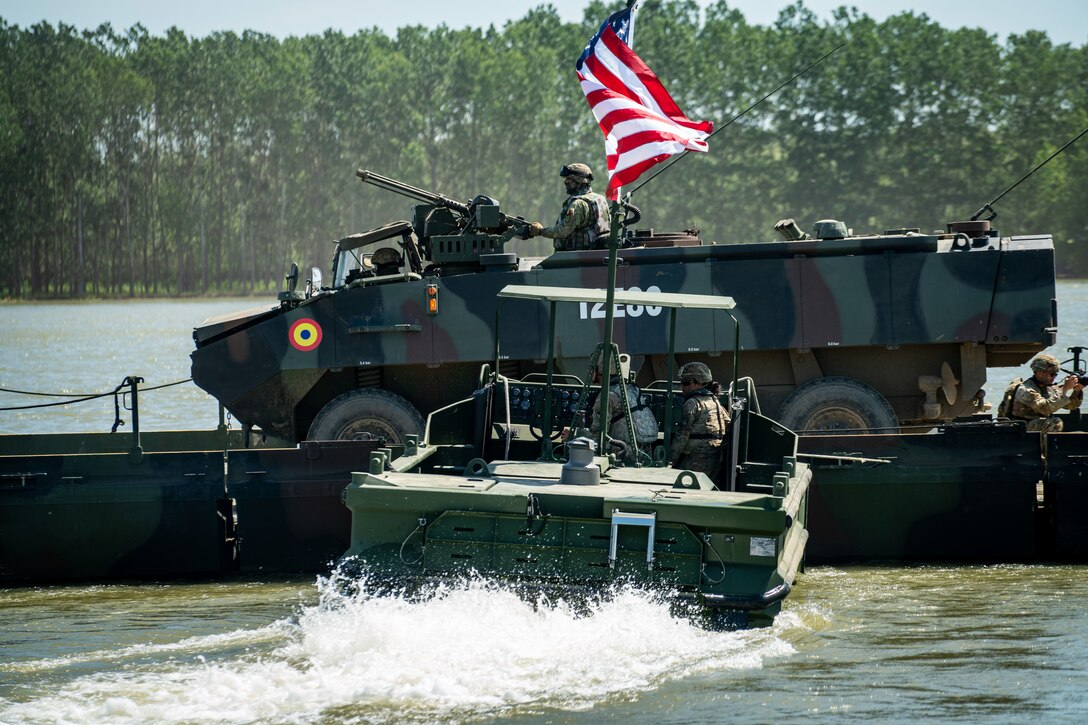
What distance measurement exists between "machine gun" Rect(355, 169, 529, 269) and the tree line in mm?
50725

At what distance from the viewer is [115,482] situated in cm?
1247

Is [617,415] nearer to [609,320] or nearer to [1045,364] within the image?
[609,320]

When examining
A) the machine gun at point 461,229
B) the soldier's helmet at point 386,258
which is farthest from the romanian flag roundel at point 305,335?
the machine gun at point 461,229

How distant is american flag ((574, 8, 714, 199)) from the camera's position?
10.1 meters

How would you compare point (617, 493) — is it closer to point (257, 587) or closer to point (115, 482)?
point (257, 587)

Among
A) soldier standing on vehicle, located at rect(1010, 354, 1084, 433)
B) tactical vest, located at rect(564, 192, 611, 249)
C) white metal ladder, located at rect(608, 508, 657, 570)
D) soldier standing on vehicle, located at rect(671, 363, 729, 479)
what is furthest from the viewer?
tactical vest, located at rect(564, 192, 611, 249)

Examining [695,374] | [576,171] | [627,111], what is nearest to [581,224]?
[576,171]

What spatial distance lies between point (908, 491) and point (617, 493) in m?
4.15

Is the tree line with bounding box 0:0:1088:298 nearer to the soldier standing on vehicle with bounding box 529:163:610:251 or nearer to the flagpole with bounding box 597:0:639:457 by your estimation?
the soldier standing on vehicle with bounding box 529:163:610:251

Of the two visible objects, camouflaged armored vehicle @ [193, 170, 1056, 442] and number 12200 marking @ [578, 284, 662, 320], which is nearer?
camouflaged armored vehicle @ [193, 170, 1056, 442]

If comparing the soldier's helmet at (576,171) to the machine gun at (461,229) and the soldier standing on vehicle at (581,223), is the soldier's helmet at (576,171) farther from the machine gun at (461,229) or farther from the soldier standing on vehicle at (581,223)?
the machine gun at (461,229)

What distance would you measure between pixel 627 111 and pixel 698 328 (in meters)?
4.54

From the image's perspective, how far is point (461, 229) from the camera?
1559 centimetres

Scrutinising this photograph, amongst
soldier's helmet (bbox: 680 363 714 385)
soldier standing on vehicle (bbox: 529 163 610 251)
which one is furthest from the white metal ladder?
soldier standing on vehicle (bbox: 529 163 610 251)
